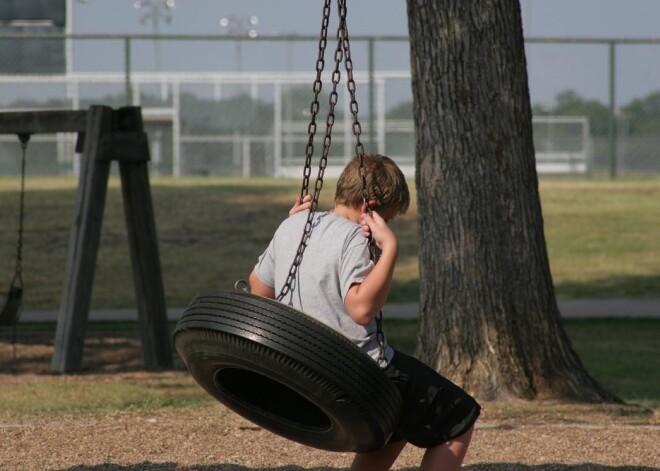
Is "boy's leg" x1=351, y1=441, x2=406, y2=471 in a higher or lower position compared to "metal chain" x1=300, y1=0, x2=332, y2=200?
A: lower

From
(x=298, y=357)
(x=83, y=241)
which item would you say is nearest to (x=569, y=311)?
(x=83, y=241)

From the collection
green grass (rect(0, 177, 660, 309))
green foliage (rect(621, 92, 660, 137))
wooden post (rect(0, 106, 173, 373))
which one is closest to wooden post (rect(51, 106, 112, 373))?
wooden post (rect(0, 106, 173, 373))

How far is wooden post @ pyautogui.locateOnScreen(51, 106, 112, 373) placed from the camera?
8555 millimetres

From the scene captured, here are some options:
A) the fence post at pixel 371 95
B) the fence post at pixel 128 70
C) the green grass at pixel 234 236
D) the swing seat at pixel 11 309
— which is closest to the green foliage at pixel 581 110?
the green grass at pixel 234 236

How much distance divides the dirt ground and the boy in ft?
4.58

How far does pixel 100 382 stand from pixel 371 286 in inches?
198

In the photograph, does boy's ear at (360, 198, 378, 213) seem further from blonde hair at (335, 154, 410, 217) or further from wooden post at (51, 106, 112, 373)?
wooden post at (51, 106, 112, 373)

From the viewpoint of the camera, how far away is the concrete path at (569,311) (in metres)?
11.6

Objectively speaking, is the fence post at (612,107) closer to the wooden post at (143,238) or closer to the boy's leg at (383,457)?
the wooden post at (143,238)

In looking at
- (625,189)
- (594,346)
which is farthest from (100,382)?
(625,189)

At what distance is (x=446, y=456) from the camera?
13.0ft

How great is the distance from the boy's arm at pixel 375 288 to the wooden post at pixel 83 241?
5195 millimetres

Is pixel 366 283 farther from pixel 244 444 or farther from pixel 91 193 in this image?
pixel 91 193

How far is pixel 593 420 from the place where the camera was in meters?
6.48
